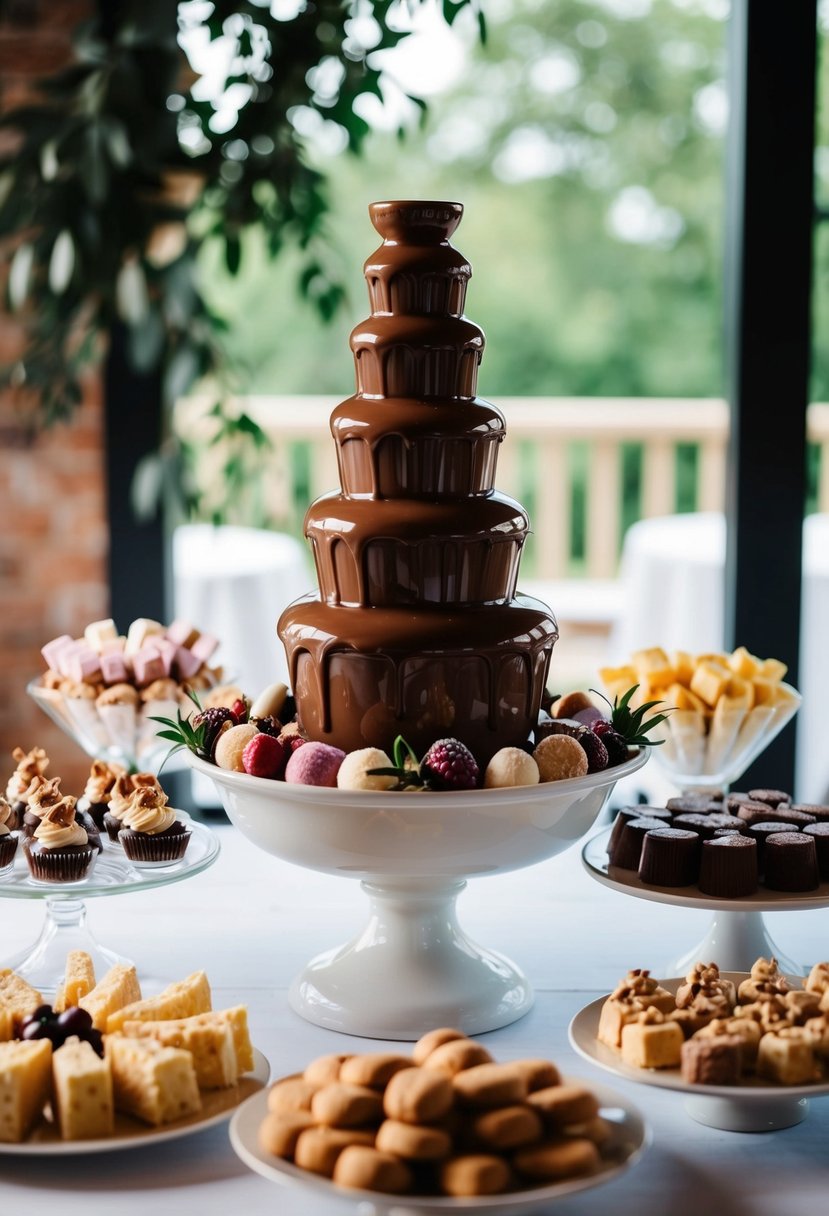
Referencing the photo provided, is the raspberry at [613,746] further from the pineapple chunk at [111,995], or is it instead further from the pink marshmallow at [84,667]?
the pink marshmallow at [84,667]

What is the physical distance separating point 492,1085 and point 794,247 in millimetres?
1729

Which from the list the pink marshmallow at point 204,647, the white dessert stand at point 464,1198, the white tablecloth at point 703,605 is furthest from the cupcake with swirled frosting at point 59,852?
the white tablecloth at point 703,605

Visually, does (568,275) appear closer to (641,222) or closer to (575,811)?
(641,222)

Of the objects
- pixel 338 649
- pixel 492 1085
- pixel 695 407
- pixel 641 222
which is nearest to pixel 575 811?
pixel 338 649

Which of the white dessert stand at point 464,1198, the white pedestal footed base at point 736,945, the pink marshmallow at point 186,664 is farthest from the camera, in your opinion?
the pink marshmallow at point 186,664

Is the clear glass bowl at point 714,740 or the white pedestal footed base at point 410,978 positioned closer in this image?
the white pedestal footed base at point 410,978

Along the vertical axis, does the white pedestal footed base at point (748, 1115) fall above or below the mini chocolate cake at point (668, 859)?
below

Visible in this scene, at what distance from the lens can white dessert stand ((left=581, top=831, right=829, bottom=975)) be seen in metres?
1.05

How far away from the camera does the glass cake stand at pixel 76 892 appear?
1.08 meters

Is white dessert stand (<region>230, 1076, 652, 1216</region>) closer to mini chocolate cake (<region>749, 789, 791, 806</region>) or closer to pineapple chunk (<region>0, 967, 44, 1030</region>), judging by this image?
pineapple chunk (<region>0, 967, 44, 1030</region>)

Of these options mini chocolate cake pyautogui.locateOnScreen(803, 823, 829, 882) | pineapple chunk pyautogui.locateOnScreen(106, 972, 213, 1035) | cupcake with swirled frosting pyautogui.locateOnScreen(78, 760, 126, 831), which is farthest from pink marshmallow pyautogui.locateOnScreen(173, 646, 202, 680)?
mini chocolate cake pyautogui.locateOnScreen(803, 823, 829, 882)

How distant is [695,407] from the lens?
4.67 m

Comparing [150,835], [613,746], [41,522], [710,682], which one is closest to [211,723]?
[150,835]

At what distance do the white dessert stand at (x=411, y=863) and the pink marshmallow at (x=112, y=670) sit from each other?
0.47 metres
